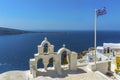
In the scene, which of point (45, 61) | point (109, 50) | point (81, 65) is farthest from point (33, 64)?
point (109, 50)

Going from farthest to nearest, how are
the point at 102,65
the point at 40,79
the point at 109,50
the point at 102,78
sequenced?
the point at 109,50 < the point at 102,65 < the point at 102,78 < the point at 40,79

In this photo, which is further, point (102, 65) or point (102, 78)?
point (102, 65)

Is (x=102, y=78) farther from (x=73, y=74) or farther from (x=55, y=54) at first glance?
(x=55, y=54)

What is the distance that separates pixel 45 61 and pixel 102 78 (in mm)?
5884

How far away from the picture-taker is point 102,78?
60.2ft

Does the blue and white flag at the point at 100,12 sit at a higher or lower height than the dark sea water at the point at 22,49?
higher

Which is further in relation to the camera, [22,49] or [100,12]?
[22,49]

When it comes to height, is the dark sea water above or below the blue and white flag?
below

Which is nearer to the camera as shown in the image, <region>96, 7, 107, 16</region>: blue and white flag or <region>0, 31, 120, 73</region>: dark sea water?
<region>96, 7, 107, 16</region>: blue and white flag

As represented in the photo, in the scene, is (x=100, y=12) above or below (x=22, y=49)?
above

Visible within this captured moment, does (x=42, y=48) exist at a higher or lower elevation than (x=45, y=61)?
higher

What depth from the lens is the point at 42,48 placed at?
19797 mm

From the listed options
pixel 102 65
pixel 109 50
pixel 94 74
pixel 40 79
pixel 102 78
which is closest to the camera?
pixel 40 79

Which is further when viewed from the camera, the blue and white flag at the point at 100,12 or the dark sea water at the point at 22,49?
the dark sea water at the point at 22,49
